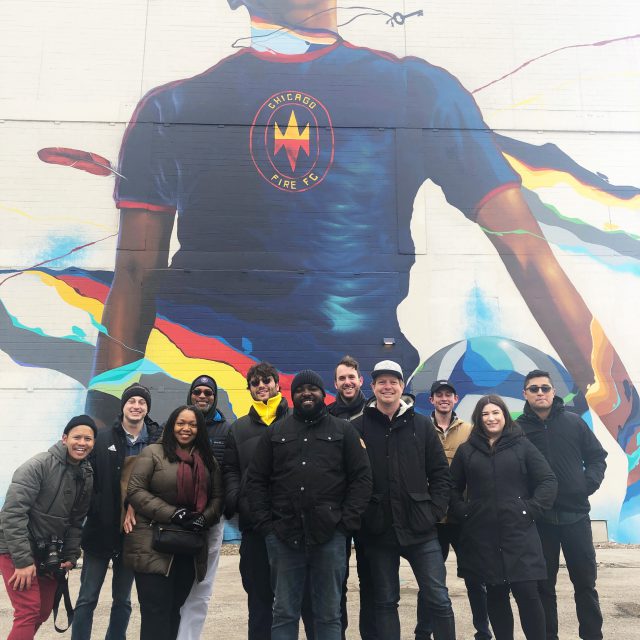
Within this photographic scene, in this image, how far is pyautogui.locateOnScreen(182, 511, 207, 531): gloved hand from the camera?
138 inches

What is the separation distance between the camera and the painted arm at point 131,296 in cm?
903

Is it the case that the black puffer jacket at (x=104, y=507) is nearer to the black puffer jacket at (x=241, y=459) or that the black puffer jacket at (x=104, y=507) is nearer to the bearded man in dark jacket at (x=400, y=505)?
the black puffer jacket at (x=241, y=459)

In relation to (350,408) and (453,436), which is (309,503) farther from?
(453,436)

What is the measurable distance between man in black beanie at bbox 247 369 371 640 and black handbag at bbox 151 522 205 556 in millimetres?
396

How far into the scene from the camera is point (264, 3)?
10336 millimetres

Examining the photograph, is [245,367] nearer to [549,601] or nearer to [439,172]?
[439,172]

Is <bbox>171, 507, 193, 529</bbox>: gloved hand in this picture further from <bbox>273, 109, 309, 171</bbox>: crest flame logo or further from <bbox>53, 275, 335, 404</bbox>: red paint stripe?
<bbox>273, 109, 309, 171</bbox>: crest flame logo

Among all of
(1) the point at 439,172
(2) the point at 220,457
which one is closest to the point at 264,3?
(1) the point at 439,172

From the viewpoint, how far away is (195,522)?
352cm

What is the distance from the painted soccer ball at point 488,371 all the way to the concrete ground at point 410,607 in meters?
2.65

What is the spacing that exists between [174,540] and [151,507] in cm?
24

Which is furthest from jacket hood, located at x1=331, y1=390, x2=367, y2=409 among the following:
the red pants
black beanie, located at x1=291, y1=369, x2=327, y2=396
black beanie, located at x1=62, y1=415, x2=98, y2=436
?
the red pants

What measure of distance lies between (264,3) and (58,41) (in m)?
3.65

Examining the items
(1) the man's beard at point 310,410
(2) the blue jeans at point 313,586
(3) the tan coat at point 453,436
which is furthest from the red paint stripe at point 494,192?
(2) the blue jeans at point 313,586
